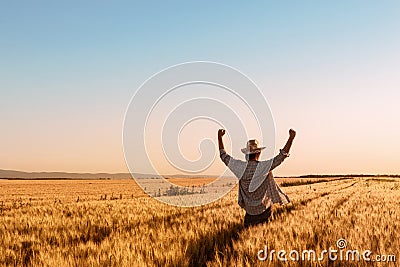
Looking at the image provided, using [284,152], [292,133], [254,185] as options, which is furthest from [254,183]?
[292,133]

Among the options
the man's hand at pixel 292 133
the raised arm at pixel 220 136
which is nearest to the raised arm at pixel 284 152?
the man's hand at pixel 292 133

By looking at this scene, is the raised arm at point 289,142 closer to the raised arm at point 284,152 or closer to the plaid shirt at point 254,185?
the raised arm at point 284,152

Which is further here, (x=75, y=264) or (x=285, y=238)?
(x=285, y=238)

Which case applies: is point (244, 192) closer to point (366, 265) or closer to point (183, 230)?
point (183, 230)

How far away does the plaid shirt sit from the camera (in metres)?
7.69

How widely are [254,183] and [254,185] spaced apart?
44 millimetres

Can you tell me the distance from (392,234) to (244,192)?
2.90m

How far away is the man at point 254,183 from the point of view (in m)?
7.60

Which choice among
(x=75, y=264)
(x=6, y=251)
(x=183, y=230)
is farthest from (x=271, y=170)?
(x=6, y=251)

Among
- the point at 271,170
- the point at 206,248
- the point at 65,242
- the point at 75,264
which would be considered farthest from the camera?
the point at 271,170

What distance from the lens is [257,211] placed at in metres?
7.77

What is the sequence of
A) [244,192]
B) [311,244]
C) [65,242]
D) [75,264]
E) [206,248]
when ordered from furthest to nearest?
[244,192] → [65,242] → [206,248] → [311,244] → [75,264]

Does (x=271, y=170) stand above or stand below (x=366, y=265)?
above

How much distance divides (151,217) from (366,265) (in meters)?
7.32
